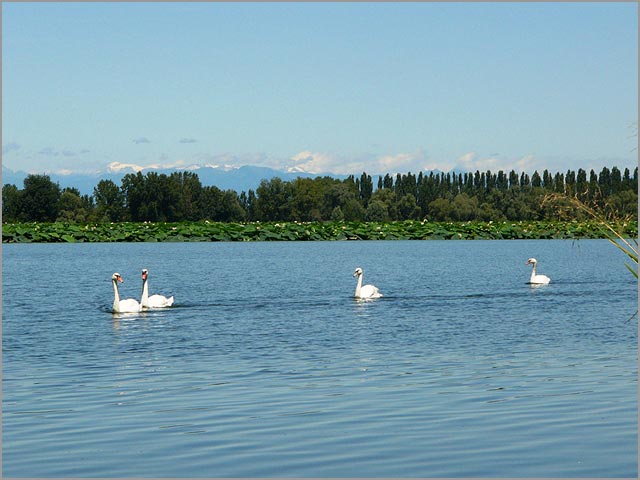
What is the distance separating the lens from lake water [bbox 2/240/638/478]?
11.1 meters

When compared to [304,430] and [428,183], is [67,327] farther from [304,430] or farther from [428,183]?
[428,183]

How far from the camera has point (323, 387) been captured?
1555 centimetres

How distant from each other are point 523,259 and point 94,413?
5266 centimetres

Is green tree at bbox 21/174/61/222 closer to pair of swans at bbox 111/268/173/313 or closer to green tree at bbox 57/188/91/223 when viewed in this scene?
green tree at bbox 57/188/91/223

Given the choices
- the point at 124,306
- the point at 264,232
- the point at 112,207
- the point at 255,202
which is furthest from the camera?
the point at 255,202

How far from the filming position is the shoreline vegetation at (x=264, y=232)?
299ft

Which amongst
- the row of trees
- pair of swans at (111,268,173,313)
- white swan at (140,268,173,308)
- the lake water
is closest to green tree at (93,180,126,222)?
the row of trees

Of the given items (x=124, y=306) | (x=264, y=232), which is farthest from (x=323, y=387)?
(x=264, y=232)

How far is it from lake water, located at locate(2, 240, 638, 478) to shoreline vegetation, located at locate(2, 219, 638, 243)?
57734 mm

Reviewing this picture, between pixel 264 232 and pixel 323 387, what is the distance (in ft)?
257

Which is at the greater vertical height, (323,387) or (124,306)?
(124,306)

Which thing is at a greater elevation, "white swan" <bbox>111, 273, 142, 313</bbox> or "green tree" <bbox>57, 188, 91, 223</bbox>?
"green tree" <bbox>57, 188, 91, 223</bbox>

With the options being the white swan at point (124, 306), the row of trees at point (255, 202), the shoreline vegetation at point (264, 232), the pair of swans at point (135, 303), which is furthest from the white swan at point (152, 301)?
the row of trees at point (255, 202)

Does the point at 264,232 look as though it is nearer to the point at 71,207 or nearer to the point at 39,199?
the point at 71,207
